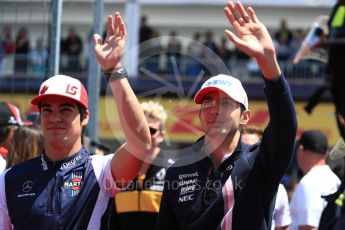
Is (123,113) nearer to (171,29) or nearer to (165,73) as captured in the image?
(165,73)

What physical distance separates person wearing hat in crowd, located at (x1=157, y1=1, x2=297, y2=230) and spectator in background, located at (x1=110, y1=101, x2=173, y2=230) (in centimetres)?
161

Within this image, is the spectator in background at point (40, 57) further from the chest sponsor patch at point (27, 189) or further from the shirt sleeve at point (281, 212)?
the chest sponsor patch at point (27, 189)

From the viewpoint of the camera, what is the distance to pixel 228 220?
450 cm

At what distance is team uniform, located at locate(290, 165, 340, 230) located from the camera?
6590 mm

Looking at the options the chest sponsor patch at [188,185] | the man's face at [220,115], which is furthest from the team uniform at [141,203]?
the man's face at [220,115]

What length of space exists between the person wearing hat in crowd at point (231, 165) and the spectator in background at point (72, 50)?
16023 millimetres

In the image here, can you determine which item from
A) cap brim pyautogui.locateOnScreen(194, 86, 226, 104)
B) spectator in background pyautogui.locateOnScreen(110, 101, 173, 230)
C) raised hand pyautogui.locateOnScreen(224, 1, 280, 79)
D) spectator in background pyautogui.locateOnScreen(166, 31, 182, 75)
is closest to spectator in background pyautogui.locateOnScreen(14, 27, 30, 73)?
spectator in background pyautogui.locateOnScreen(166, 31, 182, 75)

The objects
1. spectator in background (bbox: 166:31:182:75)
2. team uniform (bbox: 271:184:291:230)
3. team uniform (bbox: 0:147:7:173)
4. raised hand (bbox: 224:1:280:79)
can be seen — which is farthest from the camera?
spectator in background (bbox: 166:31:182:75)

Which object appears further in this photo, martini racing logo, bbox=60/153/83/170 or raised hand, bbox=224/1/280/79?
martini racing logo, bbox=60/153/83/170

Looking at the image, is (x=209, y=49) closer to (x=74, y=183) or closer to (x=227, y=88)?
(x=227, y=88)

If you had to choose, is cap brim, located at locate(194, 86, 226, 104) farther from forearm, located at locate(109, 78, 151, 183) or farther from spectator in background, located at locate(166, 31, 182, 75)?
spectator in background, located at locate(166, 31, 182, 75)

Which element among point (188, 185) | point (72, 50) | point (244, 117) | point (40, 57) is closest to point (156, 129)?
point (244, 117)

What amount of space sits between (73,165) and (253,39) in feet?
4.53

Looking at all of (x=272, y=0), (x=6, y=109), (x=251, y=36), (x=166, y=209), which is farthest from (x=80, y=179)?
(x=272, y=0)
